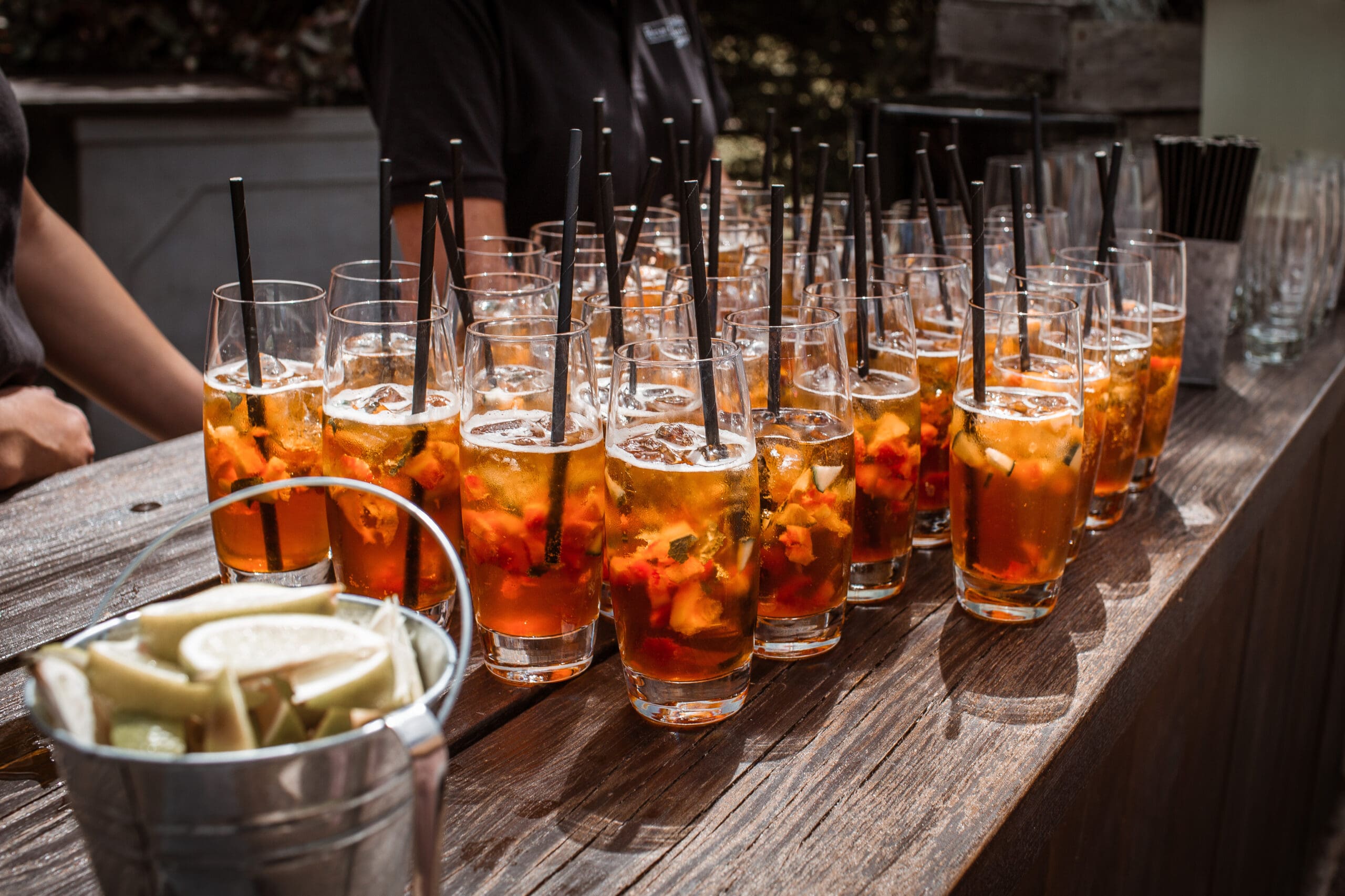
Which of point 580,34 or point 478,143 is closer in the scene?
point 478,143

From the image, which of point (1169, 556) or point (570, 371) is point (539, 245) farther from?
point (1169, 556)

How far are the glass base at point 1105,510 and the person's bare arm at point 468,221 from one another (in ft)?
4.42

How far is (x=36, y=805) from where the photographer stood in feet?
2.90

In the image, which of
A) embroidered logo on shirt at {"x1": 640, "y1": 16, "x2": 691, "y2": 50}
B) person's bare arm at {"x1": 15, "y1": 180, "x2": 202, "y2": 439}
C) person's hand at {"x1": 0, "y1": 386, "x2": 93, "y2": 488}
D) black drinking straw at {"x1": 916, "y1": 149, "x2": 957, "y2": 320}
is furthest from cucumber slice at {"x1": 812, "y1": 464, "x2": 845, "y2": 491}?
embroidered logo on shirt at {"x1": 640, "y1": 16, "x2": 691, "y2": 50}

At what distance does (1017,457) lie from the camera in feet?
3.84

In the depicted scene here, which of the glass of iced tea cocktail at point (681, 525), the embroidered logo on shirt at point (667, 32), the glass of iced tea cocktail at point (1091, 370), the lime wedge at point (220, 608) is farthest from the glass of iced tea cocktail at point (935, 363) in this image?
the embroidered logo on shirt at point (667, 32)

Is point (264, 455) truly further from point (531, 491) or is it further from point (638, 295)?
point (638, 295)

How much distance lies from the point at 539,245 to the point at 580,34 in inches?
49.7

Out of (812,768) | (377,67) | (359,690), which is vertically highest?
(377,67)

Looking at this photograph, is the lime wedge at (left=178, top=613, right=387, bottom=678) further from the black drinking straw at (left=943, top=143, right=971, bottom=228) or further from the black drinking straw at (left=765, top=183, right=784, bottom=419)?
the black drinking straw at (left=943, top=143, right=971, bottom=228)

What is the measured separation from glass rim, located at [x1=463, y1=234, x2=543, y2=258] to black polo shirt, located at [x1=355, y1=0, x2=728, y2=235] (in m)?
0.75

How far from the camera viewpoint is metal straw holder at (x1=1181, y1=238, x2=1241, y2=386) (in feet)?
6.69

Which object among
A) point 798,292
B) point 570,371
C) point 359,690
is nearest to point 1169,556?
point 798,292

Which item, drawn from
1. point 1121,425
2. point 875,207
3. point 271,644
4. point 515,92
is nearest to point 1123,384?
point 1121,425
